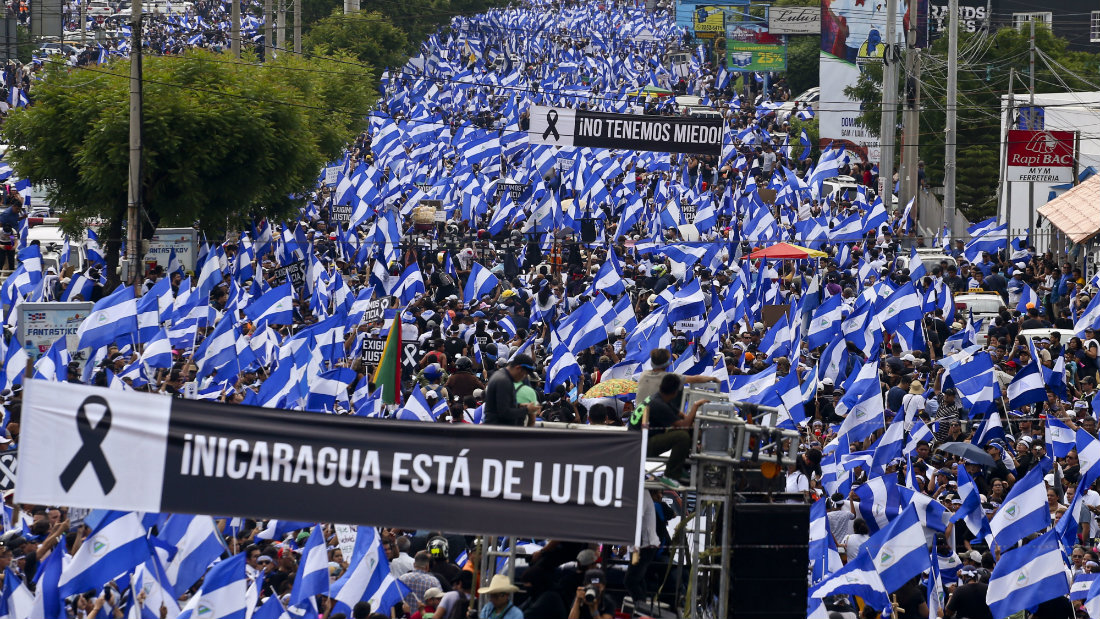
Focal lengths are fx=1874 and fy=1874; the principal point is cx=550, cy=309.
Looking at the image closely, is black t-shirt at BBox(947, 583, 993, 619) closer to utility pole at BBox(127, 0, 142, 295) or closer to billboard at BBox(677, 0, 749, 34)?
utility pole at BBox(127, 0, 142, 295)

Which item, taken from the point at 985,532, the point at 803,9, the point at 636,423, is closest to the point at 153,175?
the point at 985,532

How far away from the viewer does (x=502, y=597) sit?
9992mm

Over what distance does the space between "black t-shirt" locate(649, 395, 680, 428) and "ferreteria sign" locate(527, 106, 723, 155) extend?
20.5m

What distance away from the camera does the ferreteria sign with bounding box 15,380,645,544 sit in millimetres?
9109

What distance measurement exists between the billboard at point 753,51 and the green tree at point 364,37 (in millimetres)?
13245

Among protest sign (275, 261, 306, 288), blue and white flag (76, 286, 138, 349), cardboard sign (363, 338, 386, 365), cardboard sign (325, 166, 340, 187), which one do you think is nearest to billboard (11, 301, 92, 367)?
blue and white flag (76, 286, 138, 349)

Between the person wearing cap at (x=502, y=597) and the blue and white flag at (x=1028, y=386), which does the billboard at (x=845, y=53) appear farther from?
the person wearing cap at (x=502, y=597)

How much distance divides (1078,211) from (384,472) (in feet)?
92.6

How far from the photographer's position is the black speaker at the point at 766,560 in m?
9.66

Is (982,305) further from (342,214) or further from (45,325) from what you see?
(45,325)

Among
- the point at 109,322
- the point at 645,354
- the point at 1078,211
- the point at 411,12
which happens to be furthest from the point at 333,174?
the point at 411,12

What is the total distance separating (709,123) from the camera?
31.4 m

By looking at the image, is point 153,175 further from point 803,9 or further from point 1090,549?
point 803,9

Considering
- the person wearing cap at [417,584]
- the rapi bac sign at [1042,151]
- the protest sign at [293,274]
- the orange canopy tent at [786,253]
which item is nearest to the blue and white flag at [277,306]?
the protest sign at [293,274]
